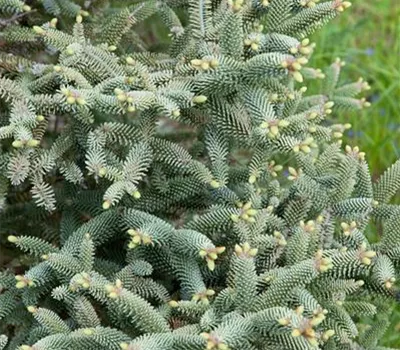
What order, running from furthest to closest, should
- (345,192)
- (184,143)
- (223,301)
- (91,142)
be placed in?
(184,143)
(345,192)
(91,142)
(223,301)

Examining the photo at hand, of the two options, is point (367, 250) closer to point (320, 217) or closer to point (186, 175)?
point (320, 217)

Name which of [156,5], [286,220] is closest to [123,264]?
[286,220]

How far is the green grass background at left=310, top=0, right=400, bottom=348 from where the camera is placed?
417cm

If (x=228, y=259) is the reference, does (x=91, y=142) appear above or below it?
above

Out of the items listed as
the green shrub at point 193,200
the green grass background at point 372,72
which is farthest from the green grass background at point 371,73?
the green shrub at point 193,200

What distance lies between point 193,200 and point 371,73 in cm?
229

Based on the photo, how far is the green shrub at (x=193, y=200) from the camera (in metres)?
2.22


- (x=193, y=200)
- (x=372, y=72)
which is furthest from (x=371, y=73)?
(x=193, y=200)

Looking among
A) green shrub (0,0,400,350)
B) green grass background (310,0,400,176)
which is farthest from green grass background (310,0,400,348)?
green shrub (0,0,400,350)

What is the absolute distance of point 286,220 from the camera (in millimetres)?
2586

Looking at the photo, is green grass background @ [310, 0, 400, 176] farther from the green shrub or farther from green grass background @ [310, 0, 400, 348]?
the green shrub

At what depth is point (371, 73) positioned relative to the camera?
180 inches

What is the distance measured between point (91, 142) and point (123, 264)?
0.54 m

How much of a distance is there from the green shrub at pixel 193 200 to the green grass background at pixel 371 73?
4.70 feet
